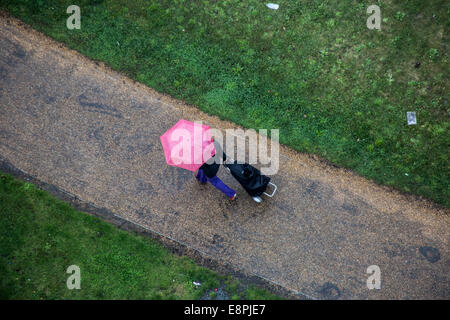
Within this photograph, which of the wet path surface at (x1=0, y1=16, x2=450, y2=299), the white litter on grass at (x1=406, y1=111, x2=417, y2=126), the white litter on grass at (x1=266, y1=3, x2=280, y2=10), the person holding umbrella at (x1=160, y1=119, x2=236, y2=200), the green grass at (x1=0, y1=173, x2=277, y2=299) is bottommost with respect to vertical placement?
the green grass at (x1=0, y1=173, x2=277, y2=299)

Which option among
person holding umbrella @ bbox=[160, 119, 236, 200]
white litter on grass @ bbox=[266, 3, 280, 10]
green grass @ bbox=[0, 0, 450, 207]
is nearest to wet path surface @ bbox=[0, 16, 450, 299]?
green grass @ bbox=[0, 0, 450, 207]

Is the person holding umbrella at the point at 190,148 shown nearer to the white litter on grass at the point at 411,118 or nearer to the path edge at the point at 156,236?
the path edge at the point at 156,236

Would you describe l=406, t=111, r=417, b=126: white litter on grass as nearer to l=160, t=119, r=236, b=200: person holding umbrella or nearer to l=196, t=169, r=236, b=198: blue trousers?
l=196, t=169, r=236, b=198: blue trousers

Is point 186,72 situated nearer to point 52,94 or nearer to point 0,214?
point 52,94

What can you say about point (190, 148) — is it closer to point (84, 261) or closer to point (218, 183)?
point (218, 183)

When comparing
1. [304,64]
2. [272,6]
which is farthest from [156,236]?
[272,6]
